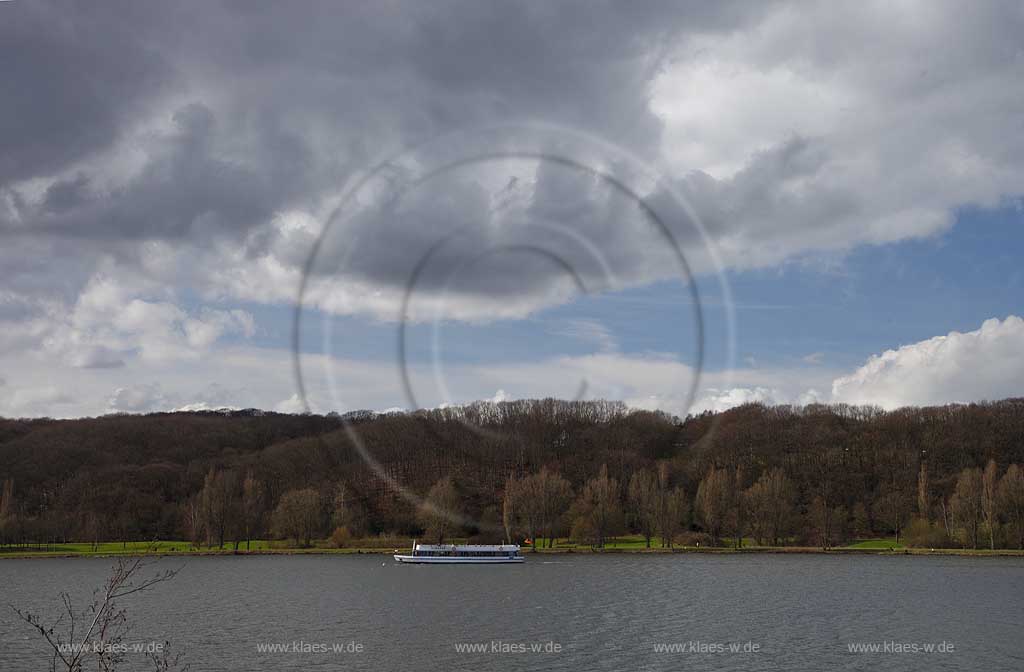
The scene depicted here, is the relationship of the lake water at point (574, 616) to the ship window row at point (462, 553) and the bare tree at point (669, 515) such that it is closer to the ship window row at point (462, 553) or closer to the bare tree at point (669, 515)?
the ship window row at point (462, 553)

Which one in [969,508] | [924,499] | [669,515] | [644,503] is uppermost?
[924,499]

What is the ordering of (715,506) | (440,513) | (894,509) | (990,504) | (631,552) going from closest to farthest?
1. (990,504)
2. (631,552)
3. (715,506)
4. (440,513)
5. (894,509)

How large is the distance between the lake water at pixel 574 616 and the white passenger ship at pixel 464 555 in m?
10.5

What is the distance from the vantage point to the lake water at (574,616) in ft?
123

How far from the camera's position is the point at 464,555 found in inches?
3858

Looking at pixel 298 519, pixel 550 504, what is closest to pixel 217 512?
pixel 298 519

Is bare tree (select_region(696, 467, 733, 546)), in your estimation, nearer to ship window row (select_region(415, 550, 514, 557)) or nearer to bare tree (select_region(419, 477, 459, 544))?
ship window row (select_region(415, 550, 514, 557))

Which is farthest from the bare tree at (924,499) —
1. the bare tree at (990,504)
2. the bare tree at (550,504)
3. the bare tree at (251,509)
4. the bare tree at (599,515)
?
the bare tree at (251,509)

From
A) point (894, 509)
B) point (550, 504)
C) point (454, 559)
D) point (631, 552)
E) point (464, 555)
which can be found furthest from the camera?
point (894, 509)

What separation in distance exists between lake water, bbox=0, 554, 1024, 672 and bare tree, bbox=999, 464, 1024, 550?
66.0 ft

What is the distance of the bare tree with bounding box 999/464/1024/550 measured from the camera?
334 ft

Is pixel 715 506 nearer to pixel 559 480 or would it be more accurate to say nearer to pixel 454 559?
pixel 559 480

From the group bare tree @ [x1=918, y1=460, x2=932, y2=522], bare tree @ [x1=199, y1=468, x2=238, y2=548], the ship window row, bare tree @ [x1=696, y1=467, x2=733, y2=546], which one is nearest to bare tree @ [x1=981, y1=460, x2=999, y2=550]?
bare tree @ [x1=918, y1=460, x2=932, y2=522]

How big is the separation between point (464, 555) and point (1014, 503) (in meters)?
63.0
